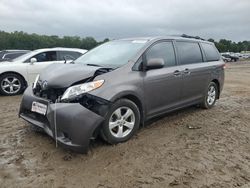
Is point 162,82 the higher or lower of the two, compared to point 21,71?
lower

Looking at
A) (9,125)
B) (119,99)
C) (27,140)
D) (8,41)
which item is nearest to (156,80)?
(119,99)

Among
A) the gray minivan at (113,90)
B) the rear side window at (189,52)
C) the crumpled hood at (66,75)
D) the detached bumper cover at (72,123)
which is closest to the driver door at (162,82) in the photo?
the gray minivan at (113,90)

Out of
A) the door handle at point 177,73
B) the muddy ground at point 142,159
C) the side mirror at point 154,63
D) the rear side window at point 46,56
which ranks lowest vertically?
the muddy ground at point 142,159

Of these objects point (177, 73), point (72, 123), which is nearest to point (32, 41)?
point (177, 73)

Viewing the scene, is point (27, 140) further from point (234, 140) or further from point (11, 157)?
point (234, 140)

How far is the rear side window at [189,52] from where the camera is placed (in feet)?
18.7

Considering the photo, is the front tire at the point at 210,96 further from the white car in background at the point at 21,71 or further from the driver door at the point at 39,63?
the driver door at the point at 39,63

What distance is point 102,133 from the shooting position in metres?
4.11

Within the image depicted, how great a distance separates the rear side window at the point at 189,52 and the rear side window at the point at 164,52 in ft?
0.80

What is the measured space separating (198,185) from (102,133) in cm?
150

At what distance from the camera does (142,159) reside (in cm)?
387

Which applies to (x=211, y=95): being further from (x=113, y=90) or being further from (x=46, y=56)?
(x=46, y=56)

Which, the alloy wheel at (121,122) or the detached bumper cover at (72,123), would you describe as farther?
the alloy wheel at (121,122)

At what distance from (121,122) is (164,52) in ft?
5.63
